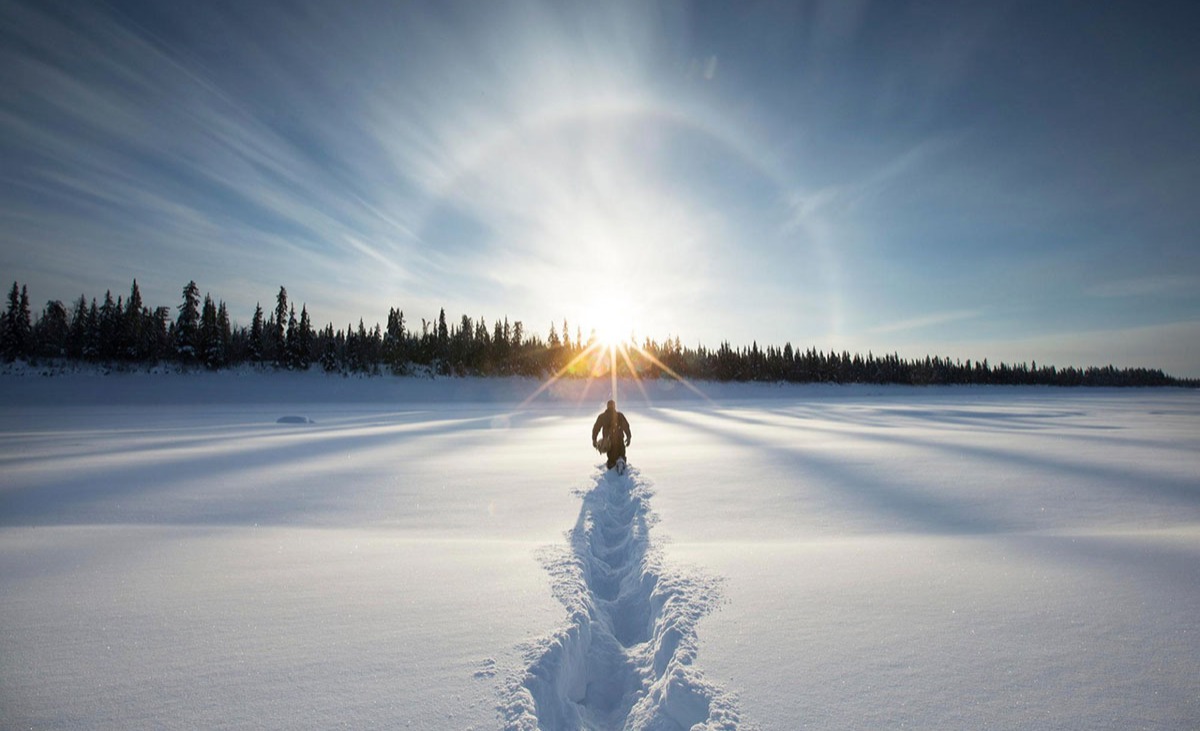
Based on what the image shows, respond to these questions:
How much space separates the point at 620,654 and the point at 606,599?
97 cm

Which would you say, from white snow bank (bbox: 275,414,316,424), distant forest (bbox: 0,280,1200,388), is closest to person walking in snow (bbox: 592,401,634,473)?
white snow bank (bbox: 275,414,316,424)

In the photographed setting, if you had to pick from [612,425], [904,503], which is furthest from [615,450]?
[904,503]

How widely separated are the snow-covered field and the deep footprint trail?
0.02 m

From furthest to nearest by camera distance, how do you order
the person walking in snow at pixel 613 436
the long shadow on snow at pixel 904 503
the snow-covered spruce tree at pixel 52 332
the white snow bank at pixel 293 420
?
1. the snow-covered spruce tree at pixel 52 332
2. the white snow bank at pixel 293 420
3. the person walking in snow at pixel 613 436
4. the long shadow on snow at pixel 904 503

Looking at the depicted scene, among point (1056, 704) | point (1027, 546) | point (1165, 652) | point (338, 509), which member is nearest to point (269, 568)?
point (338, 509)

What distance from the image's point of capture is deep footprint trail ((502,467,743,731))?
2.87m

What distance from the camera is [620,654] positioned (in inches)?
152

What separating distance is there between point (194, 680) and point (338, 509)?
4777 millimetres

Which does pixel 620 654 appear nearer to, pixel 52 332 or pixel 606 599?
pixel 606 599

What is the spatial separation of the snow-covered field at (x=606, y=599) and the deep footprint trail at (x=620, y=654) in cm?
2

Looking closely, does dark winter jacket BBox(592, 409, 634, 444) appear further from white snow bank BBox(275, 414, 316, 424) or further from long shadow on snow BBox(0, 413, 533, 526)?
white snow bank BBox(275, 414, 316, 424)

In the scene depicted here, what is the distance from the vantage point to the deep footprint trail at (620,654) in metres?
2.87

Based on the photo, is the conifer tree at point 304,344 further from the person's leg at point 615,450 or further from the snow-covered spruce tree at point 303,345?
the person's leg at point 615,450

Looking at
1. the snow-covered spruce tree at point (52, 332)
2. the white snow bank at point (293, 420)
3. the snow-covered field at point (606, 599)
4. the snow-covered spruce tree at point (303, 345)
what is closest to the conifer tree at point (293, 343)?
the snow-covered spruce tree at point (303, 345)
